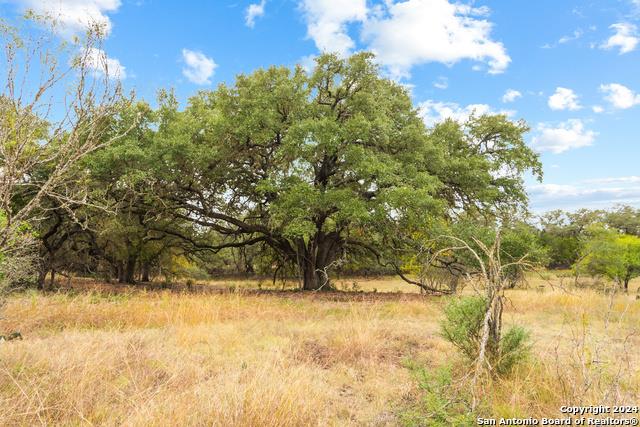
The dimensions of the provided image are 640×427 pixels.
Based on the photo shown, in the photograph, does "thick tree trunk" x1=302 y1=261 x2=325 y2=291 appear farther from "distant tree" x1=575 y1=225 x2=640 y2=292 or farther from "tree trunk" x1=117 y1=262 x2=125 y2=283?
"distant tree" x1=575 y1=225 x2=640 y2=292

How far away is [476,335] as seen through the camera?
538cm

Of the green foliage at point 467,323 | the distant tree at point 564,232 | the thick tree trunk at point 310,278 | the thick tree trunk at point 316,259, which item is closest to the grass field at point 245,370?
the green foliage at point 467,323

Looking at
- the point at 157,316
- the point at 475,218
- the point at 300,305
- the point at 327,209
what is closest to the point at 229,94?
the point at 327,209

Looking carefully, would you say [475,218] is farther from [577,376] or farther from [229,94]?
[577,376]

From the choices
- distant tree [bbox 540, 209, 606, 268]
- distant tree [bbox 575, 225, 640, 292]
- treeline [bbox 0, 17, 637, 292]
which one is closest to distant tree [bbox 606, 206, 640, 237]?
distant tree [bbox 540, 209, 606, 268]

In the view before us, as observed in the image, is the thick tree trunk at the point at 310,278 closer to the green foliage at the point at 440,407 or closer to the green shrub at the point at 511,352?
the green shrub at the point at 511,352

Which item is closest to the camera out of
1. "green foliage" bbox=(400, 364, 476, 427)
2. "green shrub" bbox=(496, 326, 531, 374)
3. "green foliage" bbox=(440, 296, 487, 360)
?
"green foliage" bbox=(400, 364, 476, 427)

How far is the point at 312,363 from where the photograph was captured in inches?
227

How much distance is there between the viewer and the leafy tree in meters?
13.6

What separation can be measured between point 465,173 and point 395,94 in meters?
4.77

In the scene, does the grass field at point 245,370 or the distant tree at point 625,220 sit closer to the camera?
the grass field at point 245,370

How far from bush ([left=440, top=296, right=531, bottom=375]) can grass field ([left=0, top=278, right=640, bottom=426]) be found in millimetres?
189

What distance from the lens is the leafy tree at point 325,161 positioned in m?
13.6

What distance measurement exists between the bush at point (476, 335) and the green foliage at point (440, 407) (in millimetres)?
966
